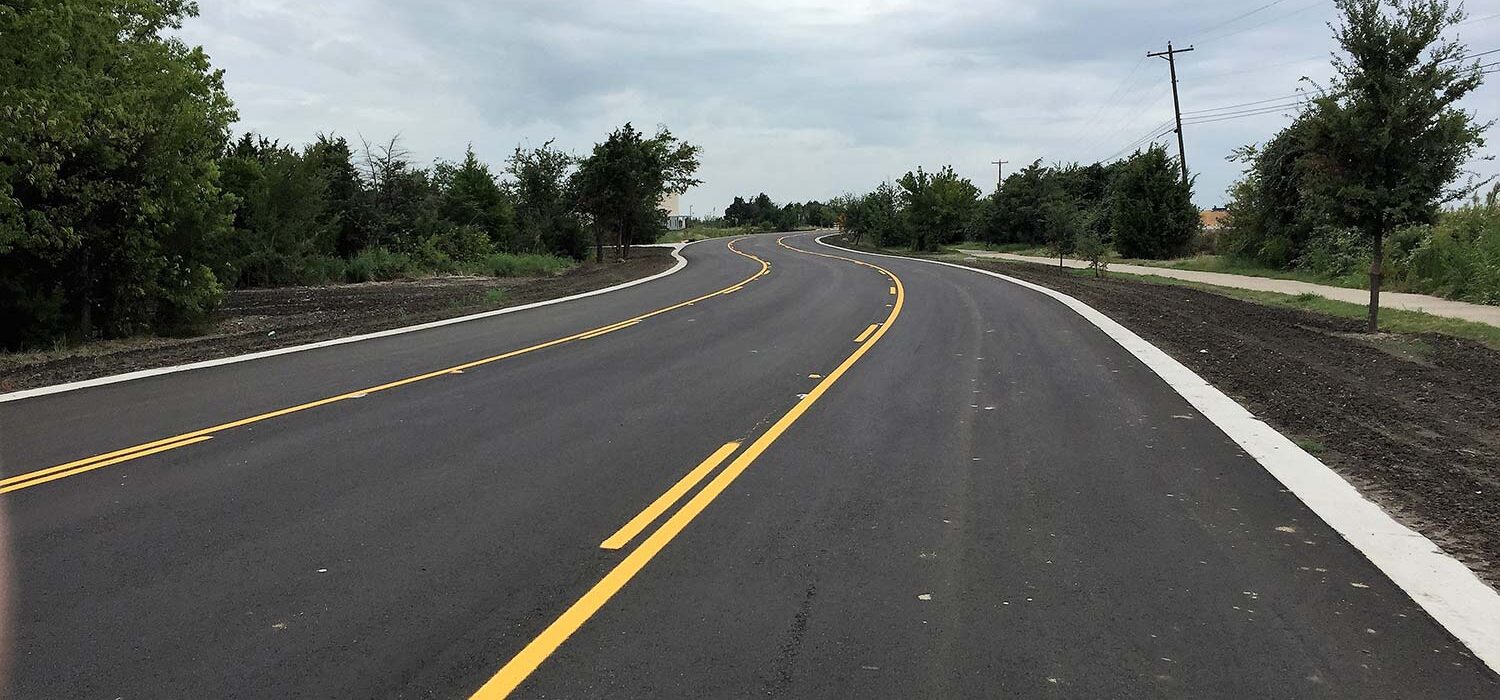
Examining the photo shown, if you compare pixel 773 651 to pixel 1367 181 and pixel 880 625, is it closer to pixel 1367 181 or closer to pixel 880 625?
pixel 880 625

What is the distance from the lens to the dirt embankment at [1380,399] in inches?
237

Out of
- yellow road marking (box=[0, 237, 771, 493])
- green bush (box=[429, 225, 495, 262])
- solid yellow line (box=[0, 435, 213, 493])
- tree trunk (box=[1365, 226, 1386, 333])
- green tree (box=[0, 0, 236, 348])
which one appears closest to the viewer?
solid yellow line (box=[0, 435, 213, 493])

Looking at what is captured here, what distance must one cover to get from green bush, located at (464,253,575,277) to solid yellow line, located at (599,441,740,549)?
105ft

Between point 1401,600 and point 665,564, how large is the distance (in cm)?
363

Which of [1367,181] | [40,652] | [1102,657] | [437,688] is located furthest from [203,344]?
[1367,181]

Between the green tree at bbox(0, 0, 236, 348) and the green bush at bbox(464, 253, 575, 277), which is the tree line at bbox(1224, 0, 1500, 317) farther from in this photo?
the green bush at bbox(464, 253, 575, 277)

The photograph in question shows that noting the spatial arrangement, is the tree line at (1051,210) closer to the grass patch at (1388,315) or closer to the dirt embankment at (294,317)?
the grass patch at (1388,315)

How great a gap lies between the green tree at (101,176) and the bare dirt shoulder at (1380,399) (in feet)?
53.3

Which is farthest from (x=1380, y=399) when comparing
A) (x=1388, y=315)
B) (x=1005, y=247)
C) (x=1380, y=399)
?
(x=1005, y=247)

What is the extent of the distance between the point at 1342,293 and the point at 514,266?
29.2 m

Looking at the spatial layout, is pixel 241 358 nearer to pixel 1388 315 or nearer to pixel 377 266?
pixel 1388 315

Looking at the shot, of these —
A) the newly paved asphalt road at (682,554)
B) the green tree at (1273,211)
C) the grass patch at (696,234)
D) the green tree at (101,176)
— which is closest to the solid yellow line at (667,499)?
the newly paved asphalt road at (682,554)

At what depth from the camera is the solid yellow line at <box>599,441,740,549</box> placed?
536 centimetres

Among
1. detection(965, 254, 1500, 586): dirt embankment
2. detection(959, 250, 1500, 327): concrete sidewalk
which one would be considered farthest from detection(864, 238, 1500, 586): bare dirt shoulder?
detection(959, 250, 1500, 327): concrete sidewalk
